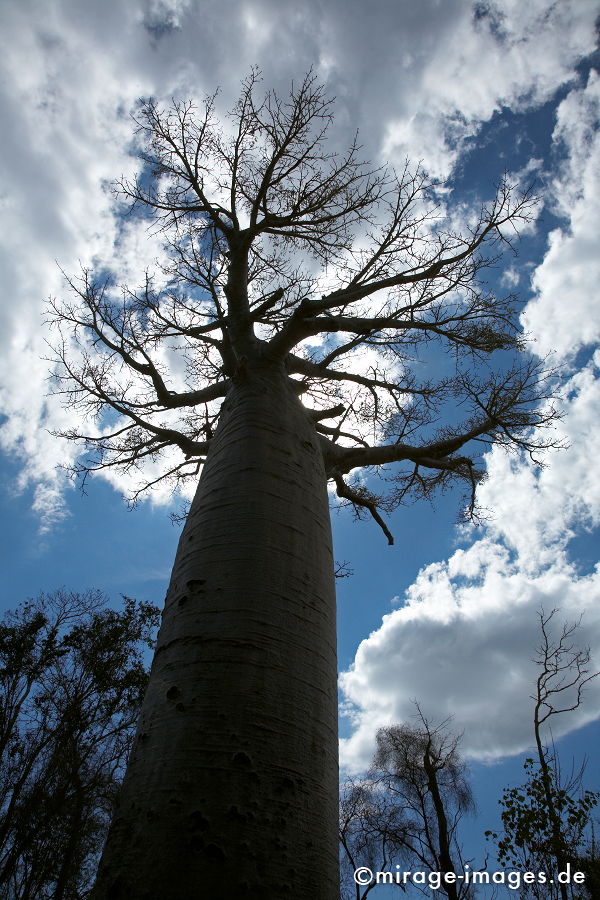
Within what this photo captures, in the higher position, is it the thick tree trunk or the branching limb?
the branching limb

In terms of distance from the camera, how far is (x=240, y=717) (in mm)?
1439

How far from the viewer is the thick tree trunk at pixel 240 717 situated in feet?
4.08

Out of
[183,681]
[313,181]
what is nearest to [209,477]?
[183,681]

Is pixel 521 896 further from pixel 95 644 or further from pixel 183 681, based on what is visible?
pixel 95 644

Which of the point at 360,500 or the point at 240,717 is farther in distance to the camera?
the point at 360,500

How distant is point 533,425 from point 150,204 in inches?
143

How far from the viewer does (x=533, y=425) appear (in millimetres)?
4238

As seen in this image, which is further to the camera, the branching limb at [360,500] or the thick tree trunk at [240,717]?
the branching limb at [360,500]

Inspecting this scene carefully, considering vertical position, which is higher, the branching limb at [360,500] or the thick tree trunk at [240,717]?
the branching limb at [360,500]

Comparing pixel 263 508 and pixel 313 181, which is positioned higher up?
pixel 313 181

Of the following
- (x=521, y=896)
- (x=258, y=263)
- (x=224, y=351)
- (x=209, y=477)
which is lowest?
(x=521, y=896)

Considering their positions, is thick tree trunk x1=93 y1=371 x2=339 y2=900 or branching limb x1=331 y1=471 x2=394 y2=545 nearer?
thick tree trunk x1=93 y1=371 x2=339 y2=900

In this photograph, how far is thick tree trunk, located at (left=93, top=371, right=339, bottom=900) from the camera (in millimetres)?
1242

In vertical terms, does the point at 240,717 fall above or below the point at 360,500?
below
